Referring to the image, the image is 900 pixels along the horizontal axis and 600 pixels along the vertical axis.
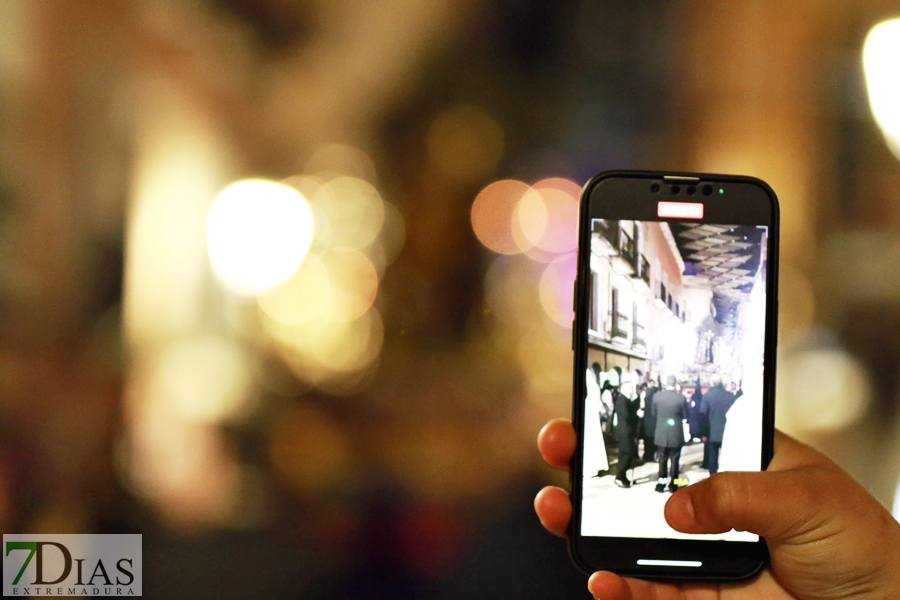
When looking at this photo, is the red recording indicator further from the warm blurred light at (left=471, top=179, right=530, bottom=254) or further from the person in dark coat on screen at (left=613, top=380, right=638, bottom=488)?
the warm blurred light at (left=471, top=179, right=530, bottom=254)

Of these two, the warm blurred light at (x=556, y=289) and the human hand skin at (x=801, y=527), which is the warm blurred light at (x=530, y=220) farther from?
the human hand skin at (x=801, y=527)

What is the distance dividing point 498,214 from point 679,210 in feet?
3.22

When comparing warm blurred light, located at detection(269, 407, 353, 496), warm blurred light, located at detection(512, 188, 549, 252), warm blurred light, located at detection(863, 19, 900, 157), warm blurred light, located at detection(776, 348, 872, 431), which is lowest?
warm blurred light, located at detection(269, 407, 353, 496)

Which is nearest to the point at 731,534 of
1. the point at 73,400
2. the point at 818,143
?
the point at 818,143

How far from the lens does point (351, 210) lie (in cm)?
152

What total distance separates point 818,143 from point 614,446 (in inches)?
46.6

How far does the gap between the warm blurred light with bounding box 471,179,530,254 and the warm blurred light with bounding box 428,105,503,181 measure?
5 cm

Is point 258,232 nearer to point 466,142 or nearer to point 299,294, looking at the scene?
point 299,294

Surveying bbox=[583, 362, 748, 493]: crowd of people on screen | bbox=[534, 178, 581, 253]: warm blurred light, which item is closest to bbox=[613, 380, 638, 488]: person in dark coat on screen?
bbox=[583, 362, 748, 493]: crowd of people on screen

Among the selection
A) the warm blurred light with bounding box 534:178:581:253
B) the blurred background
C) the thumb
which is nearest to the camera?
the thumb

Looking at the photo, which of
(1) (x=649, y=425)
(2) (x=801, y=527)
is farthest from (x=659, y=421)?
(2) (x=801, y=527)

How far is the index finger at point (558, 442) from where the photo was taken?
531mm

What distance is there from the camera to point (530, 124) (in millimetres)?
1443

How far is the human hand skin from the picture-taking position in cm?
47
